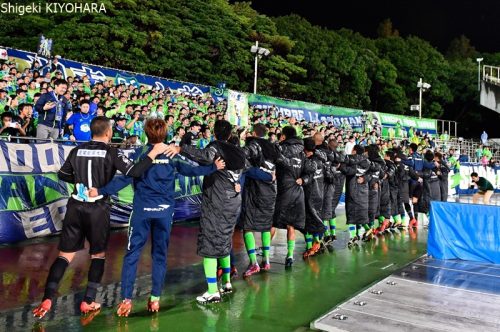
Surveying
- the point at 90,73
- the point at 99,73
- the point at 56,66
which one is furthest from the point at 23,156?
the point at 99,73

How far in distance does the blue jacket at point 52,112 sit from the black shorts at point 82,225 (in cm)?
585

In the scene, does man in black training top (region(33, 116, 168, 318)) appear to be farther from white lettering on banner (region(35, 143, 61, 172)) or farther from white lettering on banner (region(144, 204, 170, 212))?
white lettering on banner (region(35, 143, 61, 172))

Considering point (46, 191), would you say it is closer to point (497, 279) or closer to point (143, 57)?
point (497, 279)

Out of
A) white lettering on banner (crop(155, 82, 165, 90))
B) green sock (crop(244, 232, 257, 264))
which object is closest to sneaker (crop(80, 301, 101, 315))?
green sock (crop(244, 232, 257, 264))

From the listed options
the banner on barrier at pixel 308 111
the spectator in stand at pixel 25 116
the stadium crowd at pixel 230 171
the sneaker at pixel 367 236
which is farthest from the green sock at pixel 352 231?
the banner on barrier at pixel 308 111

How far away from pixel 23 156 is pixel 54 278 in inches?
167

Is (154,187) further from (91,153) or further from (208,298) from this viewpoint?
(208,298)

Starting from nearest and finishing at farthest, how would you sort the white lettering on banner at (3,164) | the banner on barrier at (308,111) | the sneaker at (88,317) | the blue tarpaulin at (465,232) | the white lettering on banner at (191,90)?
the sneaker at (88,317) < the blue tarpaulin at (465,232) < the white lettering on banner at (3,164) < the white lettering on banner at (191,90) < the banner on barrier at (308,111)

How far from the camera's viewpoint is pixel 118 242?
868 cm

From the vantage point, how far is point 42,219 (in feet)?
Answer: 27.9

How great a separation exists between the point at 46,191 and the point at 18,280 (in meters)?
2.83

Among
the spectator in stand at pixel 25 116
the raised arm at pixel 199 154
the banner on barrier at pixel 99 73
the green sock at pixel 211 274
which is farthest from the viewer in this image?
the banner on barrier at pixel 99 73

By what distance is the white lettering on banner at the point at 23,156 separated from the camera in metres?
8.03

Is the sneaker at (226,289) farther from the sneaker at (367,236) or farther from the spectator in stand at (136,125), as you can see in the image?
the spectator in stand at (136,125)
